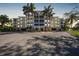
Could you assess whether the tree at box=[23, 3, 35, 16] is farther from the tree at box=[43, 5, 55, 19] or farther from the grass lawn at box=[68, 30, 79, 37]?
the grass lawn at box=[68, 30, 79, 37]

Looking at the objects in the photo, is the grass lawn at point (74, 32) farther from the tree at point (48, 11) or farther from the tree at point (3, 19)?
the tree at point (3, 19)

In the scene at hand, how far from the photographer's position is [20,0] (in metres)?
3.96

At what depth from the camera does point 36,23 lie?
13.3 ft

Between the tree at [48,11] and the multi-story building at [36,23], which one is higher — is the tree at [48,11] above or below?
above

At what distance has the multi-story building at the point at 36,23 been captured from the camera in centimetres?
403

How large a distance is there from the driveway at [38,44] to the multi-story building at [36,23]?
0.10 metres

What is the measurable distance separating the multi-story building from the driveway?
10cm

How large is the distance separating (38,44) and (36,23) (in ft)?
1.13

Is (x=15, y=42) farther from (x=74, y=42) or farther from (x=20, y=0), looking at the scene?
(x=74, y=42)

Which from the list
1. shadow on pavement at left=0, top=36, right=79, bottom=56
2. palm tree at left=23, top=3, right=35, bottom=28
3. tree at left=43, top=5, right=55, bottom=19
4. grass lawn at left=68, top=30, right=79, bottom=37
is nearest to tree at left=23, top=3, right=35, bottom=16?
palm tree at left=23, top=3, right=35, bottom=28

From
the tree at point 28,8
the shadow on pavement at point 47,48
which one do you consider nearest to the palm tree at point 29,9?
the tree at point 28,8

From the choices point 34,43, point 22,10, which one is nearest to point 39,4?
point 22,10

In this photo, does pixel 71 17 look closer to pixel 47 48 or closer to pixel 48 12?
pixel 48 12

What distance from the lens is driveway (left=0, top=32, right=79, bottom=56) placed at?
392 centimetres
